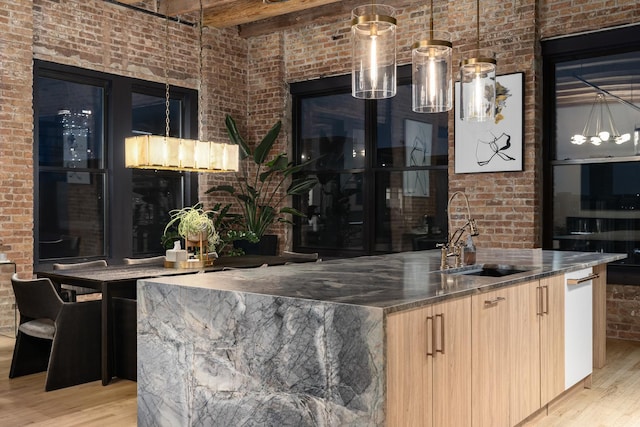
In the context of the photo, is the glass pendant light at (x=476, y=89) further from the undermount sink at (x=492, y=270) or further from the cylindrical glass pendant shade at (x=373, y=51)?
the undermount sink at (x=492, y=270)

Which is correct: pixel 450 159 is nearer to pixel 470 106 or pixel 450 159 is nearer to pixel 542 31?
pixel 542 31

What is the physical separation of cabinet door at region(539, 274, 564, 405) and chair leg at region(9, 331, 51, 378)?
368 cm

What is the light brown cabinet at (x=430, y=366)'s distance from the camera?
253 cm

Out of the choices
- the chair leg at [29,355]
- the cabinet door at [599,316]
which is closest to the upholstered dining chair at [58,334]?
the chair leg at [29,355]

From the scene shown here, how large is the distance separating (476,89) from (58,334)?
333cm

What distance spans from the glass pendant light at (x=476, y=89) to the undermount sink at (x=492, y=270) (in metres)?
0.96

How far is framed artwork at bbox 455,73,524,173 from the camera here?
21.7ft

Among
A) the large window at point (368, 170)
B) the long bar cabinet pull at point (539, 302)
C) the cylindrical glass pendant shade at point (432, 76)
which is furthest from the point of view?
the large window at point (368, 170)

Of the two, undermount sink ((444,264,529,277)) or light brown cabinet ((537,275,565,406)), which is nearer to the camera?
→ light brown cabinet ((537,275,565,406))

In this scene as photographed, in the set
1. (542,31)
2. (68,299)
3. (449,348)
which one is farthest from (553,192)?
(68,299)

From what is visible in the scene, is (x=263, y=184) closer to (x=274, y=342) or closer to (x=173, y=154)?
(x=173, y=154)

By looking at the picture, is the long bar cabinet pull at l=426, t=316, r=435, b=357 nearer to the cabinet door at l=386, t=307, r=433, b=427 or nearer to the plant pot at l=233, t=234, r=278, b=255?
the cabinet door at l=386, t=307, r=433, b=427

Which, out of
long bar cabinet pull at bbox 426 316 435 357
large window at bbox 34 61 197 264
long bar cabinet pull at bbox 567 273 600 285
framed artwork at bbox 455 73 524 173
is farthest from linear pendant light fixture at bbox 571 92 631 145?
large window at bbox 34 61 197 264

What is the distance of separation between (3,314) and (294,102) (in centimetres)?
465
